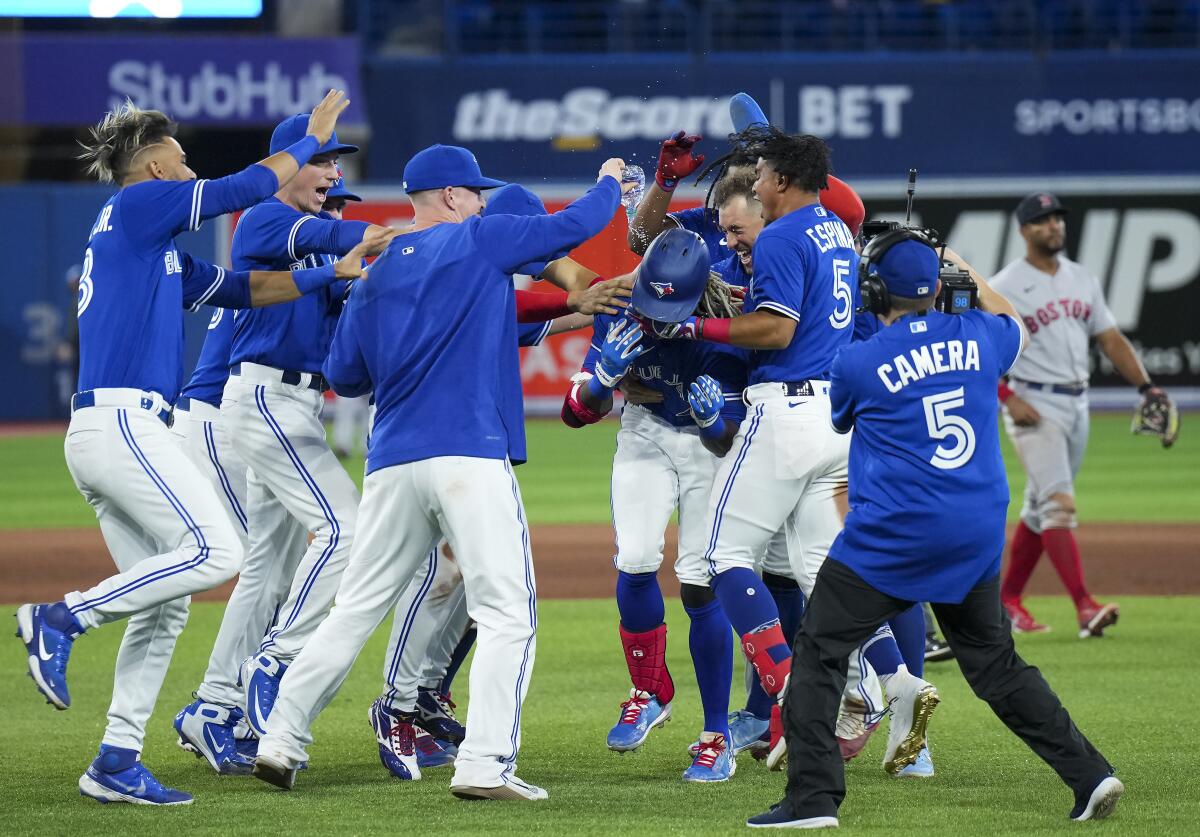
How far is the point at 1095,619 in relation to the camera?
9055 mm

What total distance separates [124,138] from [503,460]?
1831 mm

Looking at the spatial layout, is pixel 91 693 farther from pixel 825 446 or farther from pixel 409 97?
pixel 409 97

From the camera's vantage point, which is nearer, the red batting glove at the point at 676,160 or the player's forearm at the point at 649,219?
the red batting glove at the point at 676,160

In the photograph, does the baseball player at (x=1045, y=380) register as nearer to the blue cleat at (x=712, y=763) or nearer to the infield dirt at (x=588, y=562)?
the infield dirt at (x=588, y=562)

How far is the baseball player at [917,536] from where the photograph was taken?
16.4 feet

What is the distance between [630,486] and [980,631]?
65.3 inches

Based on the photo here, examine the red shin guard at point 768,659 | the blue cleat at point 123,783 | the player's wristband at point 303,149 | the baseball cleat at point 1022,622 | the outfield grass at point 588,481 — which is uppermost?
the player's wristband at point 303,149

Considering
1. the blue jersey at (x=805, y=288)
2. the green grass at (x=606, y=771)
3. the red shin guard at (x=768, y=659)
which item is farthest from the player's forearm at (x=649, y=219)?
the green grass at (x=606, y=771)

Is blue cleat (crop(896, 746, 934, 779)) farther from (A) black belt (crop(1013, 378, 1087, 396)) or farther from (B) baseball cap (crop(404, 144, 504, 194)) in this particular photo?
(A) black belt (crop(1013, 378, 1087, 396))

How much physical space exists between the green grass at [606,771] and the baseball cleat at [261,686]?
9.6 inches

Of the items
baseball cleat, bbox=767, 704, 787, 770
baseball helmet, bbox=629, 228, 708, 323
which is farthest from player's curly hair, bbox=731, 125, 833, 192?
baseball cleat, bbox=767, 704, 787, 770

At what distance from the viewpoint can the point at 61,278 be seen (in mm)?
26500

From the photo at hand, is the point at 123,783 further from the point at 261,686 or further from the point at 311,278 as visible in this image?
the point at 311,278

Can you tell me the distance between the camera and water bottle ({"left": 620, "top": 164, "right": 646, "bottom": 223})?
631cm
